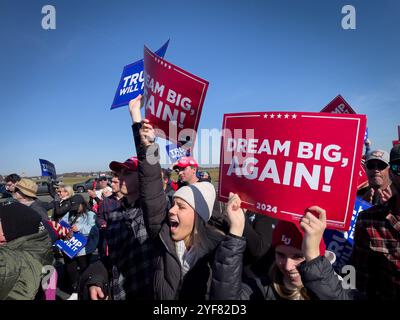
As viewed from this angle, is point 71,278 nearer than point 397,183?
No

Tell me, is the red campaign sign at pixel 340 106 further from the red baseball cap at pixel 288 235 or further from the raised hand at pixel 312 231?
the raised hand at pixel 312 231

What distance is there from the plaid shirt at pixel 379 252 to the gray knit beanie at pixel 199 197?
3.48ft

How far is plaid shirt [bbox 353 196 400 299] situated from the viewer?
5.38 feet

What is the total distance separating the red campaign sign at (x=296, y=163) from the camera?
1.66 metres

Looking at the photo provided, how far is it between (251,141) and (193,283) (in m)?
1.05

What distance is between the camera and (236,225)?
1.66m

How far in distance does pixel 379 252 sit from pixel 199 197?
1221 mm

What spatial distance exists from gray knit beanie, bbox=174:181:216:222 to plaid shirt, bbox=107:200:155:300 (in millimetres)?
480

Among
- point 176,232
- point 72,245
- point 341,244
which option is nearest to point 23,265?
point 176,232

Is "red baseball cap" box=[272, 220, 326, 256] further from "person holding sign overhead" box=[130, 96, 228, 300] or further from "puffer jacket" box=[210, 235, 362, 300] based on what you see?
"person holding sign overhead" box=[130, 96, 228, 300]

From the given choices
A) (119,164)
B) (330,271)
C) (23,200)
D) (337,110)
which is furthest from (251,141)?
(23,200)

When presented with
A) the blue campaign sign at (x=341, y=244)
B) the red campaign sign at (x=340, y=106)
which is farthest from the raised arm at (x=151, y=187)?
the red campaign sign at (x=340, y=106)

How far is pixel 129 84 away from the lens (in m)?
3.64

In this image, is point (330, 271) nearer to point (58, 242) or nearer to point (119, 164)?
point (119, 164)
